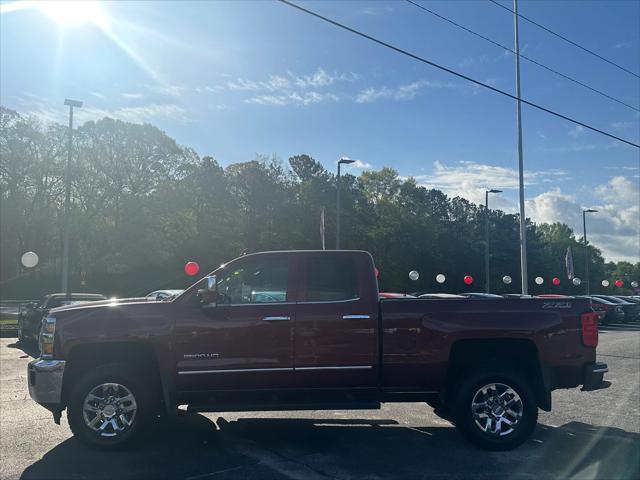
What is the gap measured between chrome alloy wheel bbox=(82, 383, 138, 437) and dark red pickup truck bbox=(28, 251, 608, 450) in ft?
0.04

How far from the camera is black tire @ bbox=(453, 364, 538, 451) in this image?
6.01m

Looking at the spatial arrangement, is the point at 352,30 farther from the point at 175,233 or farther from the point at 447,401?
the point at 175,233

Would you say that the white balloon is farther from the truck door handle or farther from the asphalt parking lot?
the truck door handle

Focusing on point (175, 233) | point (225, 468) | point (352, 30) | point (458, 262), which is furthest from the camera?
point (458, 262)

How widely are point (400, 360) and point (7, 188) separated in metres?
37.2

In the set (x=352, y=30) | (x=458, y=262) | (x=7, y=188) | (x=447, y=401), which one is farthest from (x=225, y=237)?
(x=447, y=401)

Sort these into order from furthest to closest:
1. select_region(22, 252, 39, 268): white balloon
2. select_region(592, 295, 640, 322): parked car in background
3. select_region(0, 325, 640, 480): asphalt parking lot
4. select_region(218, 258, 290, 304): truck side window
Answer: select_region(592, 295, 640, 322): parked car in background → select_region(22, 252, 39, 268): white balloon → select_region(218, 258, 290, 304): truck side window → select_region(0, 325, 640, 480): asphalt parking lot

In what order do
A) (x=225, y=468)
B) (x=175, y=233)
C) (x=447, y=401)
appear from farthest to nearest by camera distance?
(x=175, y=233), (x=447, y=401), (x=225, y=468)

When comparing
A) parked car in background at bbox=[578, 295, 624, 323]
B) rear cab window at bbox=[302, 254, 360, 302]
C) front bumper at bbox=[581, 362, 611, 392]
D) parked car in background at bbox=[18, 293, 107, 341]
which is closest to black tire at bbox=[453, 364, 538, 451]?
front bumper at bbox=[581, 362, 611, 392]

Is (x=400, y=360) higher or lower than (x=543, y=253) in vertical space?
lower

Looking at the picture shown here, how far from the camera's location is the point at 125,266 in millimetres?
40406

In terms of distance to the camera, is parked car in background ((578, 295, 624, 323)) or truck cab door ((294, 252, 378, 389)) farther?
parked car in background ((578, 295, 624, 323))

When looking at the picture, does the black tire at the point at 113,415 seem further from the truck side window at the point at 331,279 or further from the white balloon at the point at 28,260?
the white balloon at the point at 28,260

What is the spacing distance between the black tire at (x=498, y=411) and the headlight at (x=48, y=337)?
4.43 m
